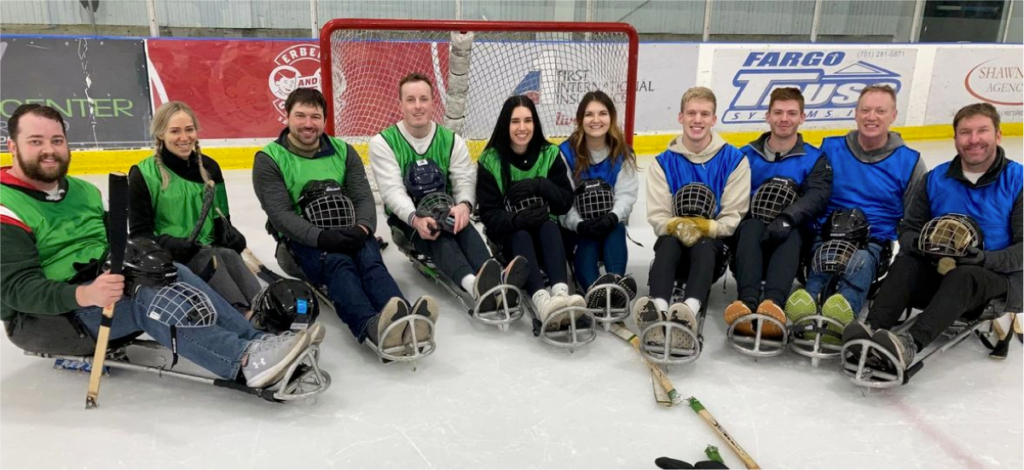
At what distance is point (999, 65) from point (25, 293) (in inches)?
315

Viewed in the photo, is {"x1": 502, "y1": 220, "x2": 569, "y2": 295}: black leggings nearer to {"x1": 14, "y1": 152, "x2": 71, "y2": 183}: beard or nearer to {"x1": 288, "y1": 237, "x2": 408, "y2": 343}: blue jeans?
{"x1": 288, "y1": 237, "x2": 408, "y2": 343}: blue jeans

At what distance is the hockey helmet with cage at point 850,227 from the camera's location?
2.54 metres

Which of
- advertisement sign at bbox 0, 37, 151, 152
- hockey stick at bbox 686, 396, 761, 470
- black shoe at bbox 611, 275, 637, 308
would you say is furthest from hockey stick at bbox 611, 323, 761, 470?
advertisement sign at bbox 0, 37, 151, 152

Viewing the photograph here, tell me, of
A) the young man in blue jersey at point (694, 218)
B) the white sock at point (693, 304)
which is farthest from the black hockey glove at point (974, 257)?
the white sock at point (693, 304)

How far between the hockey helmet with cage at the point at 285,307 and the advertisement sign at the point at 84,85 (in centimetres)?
346

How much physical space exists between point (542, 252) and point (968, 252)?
1416mm

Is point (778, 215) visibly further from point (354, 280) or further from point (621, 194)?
point (354, 280)

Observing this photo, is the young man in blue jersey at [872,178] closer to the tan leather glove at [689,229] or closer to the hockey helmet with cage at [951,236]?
the hockey helmet with cage at [951,236]

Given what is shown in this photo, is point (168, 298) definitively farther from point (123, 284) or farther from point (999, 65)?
point (999, 65)

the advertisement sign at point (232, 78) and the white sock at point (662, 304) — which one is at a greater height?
the advertisement sign at point (232, 78)

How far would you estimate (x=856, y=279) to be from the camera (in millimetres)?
2438

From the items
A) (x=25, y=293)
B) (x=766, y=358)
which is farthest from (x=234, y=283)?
(x=766, y=358)

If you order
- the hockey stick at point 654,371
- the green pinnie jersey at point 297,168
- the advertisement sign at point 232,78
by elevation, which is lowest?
the hockey stick at point 654,371

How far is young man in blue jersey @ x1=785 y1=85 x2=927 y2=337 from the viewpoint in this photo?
2.50m
